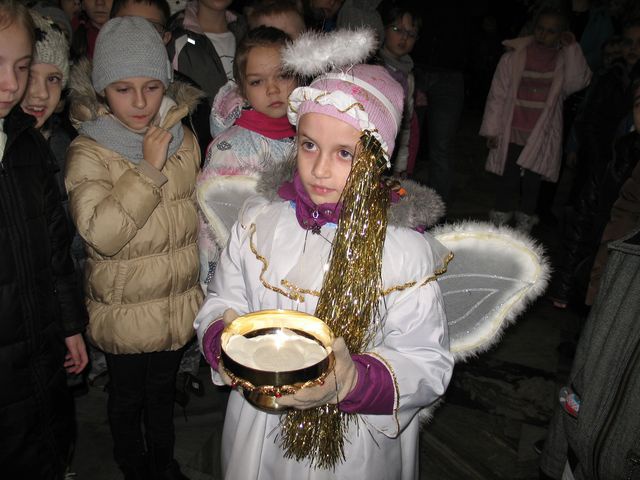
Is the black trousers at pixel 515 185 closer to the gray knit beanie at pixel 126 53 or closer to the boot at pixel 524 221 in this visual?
the boot at pixel 524 221

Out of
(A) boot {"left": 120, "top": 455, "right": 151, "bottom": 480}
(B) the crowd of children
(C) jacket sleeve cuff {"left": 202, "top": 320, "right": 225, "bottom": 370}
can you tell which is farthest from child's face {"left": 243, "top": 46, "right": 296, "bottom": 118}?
(A) boot {"left": 120, "top": 455, "right": 151, "bottom": 480}

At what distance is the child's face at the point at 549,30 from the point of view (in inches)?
187

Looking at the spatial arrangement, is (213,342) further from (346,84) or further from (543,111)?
(543,111)

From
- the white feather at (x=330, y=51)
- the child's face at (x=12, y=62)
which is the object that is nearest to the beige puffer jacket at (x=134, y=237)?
the child's face at (x=12, y=62)

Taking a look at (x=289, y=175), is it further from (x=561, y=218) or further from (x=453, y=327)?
(x=561, y=218)

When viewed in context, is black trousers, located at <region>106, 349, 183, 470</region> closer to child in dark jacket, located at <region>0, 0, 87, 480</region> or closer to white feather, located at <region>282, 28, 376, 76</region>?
child in dark jacket, located at <region>0, 0, 87, 480</region>

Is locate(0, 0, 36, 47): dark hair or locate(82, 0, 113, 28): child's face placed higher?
locate(82, 0, 113, 28): child's face

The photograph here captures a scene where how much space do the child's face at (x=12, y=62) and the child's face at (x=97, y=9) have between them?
6.99ft

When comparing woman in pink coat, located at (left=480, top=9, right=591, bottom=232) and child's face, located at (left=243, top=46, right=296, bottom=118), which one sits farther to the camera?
woman in pink coat, located at (left=480, top=9, right=591, bottom=232)

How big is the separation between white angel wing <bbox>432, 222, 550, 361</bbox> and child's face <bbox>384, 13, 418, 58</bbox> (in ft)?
10.3

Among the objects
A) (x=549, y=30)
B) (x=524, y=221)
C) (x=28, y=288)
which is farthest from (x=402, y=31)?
(x=28, y=288)

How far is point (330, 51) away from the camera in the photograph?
1422mm

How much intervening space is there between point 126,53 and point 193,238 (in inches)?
31.7

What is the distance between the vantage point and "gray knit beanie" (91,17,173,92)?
2059mm
